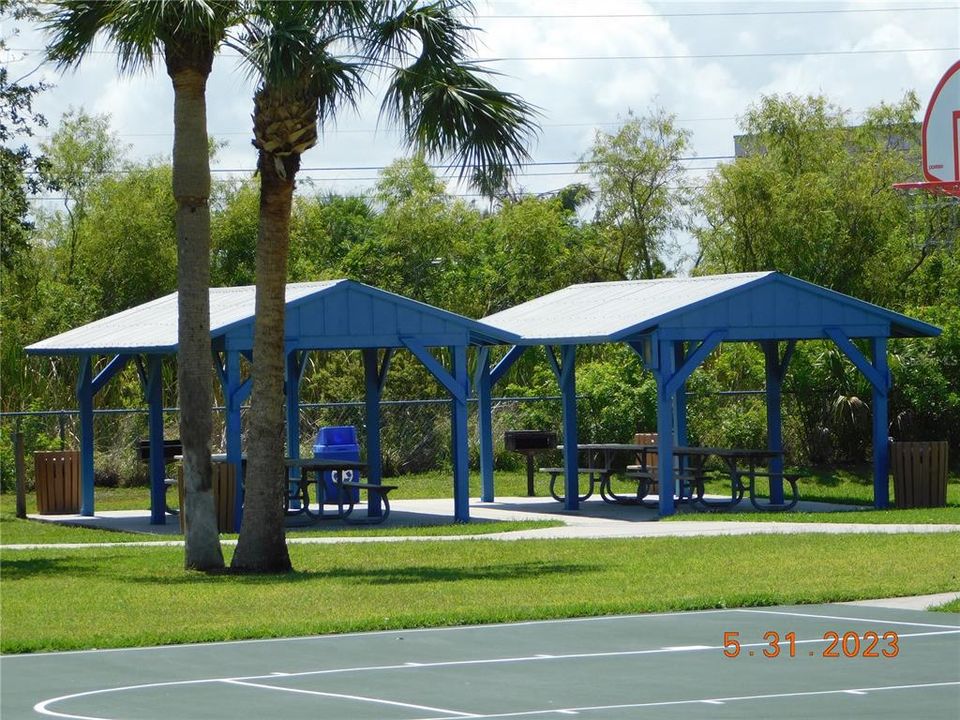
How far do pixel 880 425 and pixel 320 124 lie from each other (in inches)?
479

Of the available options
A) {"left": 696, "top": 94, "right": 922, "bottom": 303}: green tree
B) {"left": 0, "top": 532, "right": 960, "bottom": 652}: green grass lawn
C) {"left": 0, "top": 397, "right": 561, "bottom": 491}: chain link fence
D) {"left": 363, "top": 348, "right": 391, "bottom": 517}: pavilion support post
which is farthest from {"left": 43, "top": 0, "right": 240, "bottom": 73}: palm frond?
{"left": 696, "top": 94, "right": 922, "bottom": 303}: green tree

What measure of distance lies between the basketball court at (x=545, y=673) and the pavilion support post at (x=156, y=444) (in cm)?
1353

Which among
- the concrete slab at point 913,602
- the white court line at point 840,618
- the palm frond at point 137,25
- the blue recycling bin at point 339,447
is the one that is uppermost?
the palm frond at point 137,25

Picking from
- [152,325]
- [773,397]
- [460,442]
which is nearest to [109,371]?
[152,325]

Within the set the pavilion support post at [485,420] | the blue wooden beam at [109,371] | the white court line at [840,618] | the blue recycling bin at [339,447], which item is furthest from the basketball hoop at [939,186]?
the blue wooden beam at [109,371]

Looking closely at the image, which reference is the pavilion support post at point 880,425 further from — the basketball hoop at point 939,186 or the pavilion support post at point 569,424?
the basketball hoop at point 939,186

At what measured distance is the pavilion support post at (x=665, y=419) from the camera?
26.0 metres

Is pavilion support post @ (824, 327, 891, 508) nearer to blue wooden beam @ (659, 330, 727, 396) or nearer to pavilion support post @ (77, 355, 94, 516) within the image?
blue wooden beam @ (659, 330, 727, 396)

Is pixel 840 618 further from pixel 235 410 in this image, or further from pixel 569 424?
pixel 569 424

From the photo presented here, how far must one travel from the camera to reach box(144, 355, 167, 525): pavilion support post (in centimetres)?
2689

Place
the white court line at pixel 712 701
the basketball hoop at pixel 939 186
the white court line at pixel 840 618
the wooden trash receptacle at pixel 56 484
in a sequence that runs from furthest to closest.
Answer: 1. the wooden trash receptacle at pixel 56 484
2. the basketball hoop at pixel 939 186
3. the white court line at pixel 840 618
4. the white court line at pixel 712 701

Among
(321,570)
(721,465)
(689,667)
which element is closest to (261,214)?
(321,570)

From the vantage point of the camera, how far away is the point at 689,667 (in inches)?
459

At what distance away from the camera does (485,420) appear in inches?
1186
